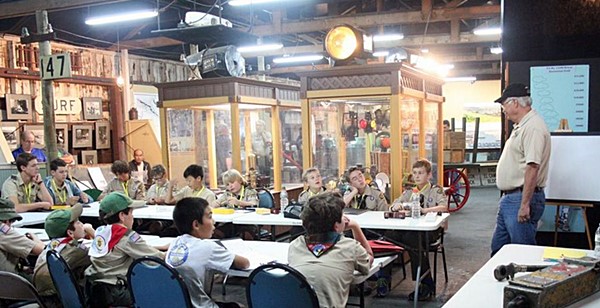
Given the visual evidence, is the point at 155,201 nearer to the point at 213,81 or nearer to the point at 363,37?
the point at 213,81

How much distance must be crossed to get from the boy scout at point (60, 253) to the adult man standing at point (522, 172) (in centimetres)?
294

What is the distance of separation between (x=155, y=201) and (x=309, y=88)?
2347mm

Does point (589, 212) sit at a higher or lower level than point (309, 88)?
lower

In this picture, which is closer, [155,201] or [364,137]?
[155,201]

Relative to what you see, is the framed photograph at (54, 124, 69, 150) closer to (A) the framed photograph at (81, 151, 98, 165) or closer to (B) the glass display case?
(A) the framed photograph at (81, 151, 98, 165)

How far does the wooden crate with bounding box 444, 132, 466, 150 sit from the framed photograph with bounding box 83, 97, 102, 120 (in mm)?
7488

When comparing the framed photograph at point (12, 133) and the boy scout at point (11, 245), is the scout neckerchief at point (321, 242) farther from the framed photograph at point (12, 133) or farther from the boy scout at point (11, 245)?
the framed photograph at point (12, 133)

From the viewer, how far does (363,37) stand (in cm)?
610

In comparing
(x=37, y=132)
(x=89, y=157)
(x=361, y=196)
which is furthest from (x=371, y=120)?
(x=89, y=157)

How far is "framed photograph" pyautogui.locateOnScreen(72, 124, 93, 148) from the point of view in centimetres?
1111

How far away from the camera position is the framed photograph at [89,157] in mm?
11406

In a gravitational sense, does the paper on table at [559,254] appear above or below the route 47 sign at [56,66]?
below

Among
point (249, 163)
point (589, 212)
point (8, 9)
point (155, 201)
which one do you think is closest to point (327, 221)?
point (589, 212)

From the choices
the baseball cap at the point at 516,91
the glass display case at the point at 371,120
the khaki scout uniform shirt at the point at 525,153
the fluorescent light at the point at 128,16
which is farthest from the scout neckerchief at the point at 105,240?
the fluorescent light at the point at 128,16
